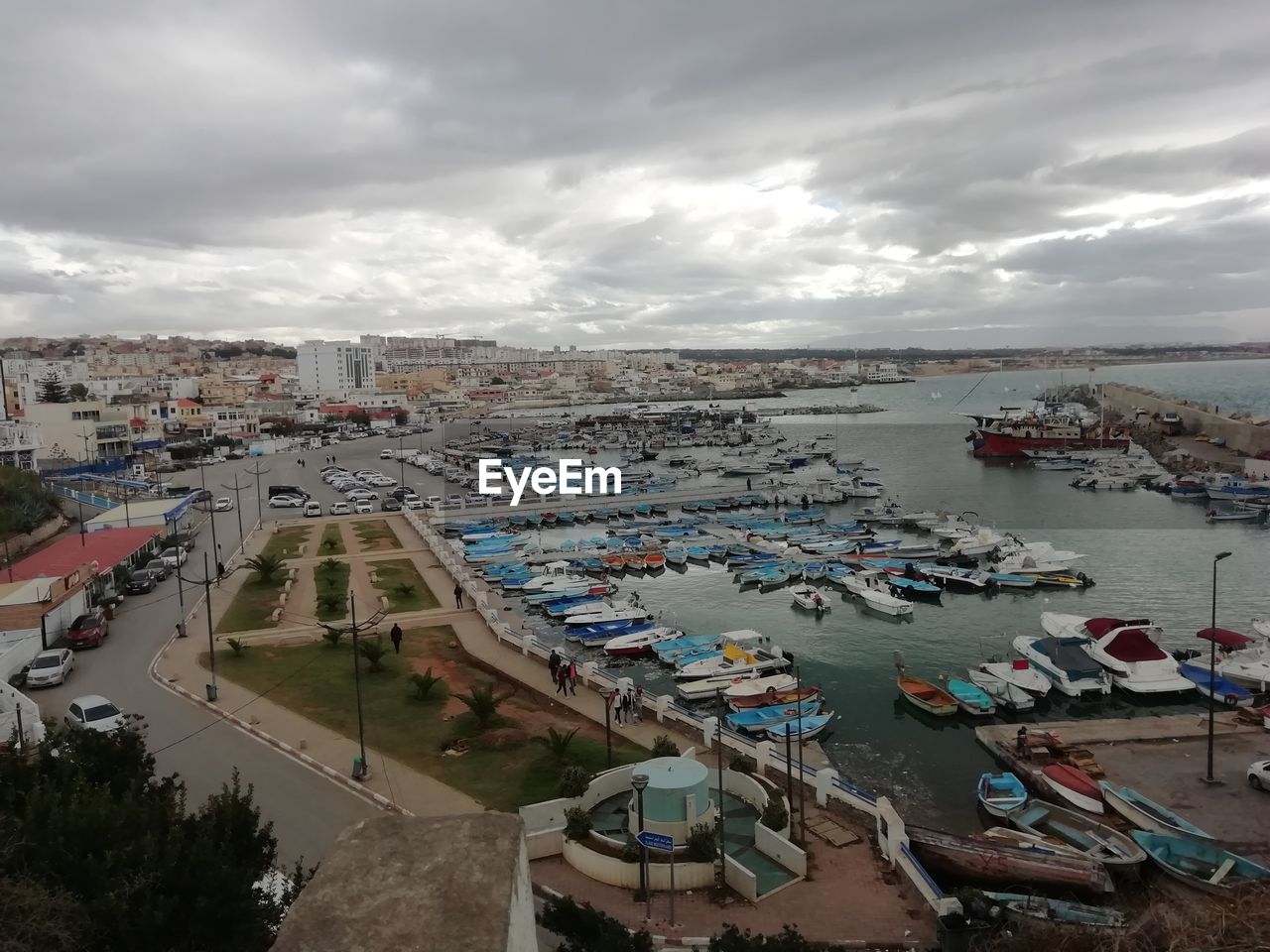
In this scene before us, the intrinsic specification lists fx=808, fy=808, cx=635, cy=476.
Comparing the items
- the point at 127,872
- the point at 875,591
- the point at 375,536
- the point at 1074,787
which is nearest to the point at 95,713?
the point at 127,872

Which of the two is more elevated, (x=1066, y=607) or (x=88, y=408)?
(x=88, y=408)

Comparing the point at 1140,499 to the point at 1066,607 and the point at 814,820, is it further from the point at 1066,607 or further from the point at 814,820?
the point at 814,820

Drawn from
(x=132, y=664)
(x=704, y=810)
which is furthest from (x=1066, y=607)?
(x=132, y=664)

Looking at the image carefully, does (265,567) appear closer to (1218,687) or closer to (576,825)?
(576,825)

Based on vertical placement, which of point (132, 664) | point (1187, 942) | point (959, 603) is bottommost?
point (959, 603)

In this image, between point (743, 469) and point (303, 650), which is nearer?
point (303, 650)
